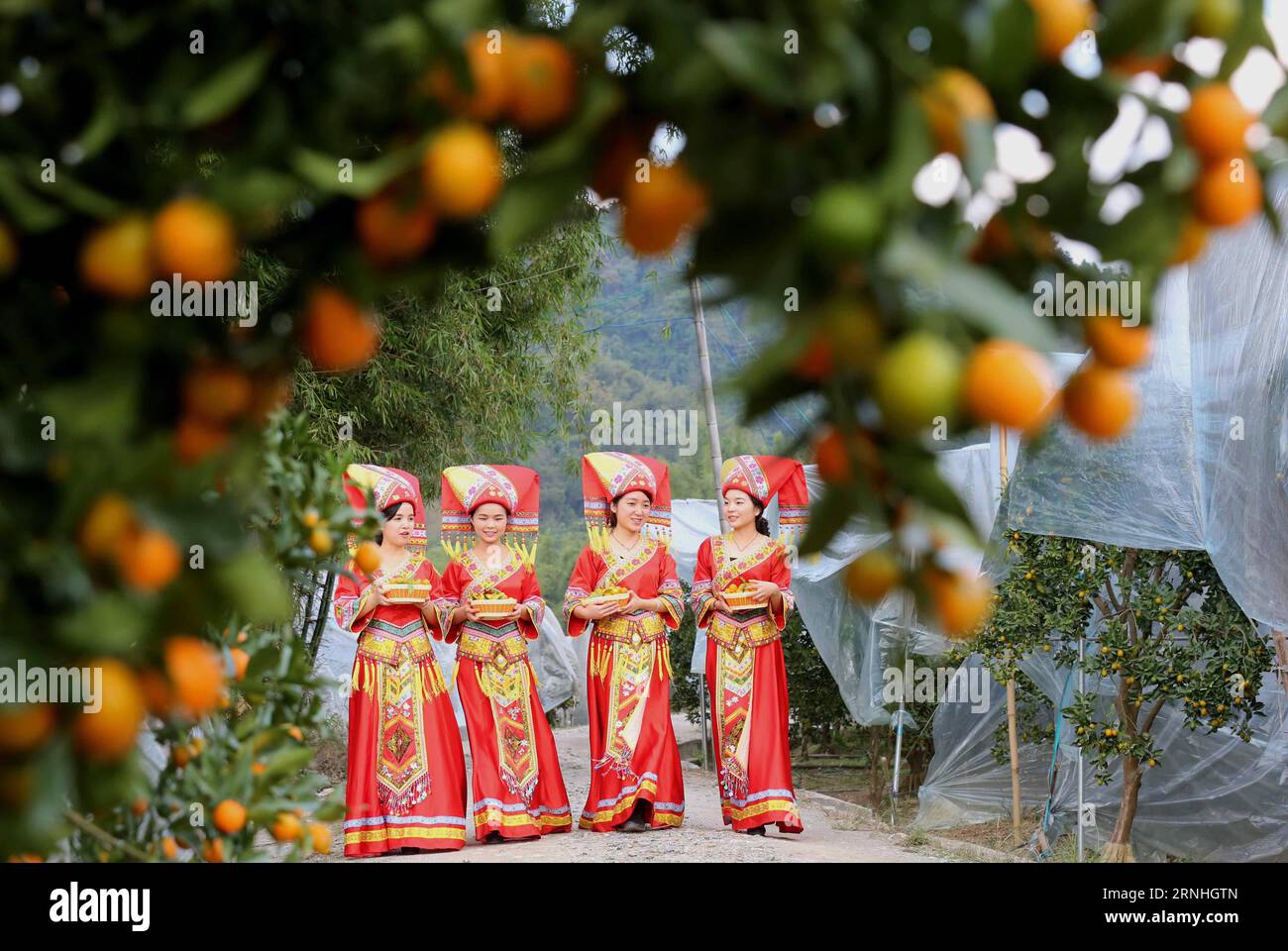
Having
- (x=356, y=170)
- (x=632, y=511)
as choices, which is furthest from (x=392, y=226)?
(x=632, y=511)

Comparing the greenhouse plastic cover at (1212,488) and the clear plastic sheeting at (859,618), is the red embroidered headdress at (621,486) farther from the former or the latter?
the greenhouse plastic cover at (1212,488)

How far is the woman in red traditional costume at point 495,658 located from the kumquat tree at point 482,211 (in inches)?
203

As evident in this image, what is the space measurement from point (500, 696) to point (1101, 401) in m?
5.39

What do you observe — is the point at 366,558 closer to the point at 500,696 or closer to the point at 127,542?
the point at 127,542

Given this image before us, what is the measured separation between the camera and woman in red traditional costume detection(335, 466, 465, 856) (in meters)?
5.48

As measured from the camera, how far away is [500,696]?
5.79 metres

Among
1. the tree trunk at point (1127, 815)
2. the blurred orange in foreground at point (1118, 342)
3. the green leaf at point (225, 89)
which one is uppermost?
the green leaf at point (225, 89)

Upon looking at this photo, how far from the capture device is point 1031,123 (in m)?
0.55

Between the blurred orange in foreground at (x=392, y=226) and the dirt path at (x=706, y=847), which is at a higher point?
the blurred orange in foreground at (x=392, y=226)

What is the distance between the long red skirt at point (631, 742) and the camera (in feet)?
19.0

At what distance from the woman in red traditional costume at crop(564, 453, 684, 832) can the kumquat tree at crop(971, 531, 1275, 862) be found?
149cm

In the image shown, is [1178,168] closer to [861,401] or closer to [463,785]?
[861,401]

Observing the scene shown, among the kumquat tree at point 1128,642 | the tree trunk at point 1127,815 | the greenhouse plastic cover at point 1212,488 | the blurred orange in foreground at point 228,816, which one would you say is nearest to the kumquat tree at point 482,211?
the blurred orange in foreground at point 228,816
